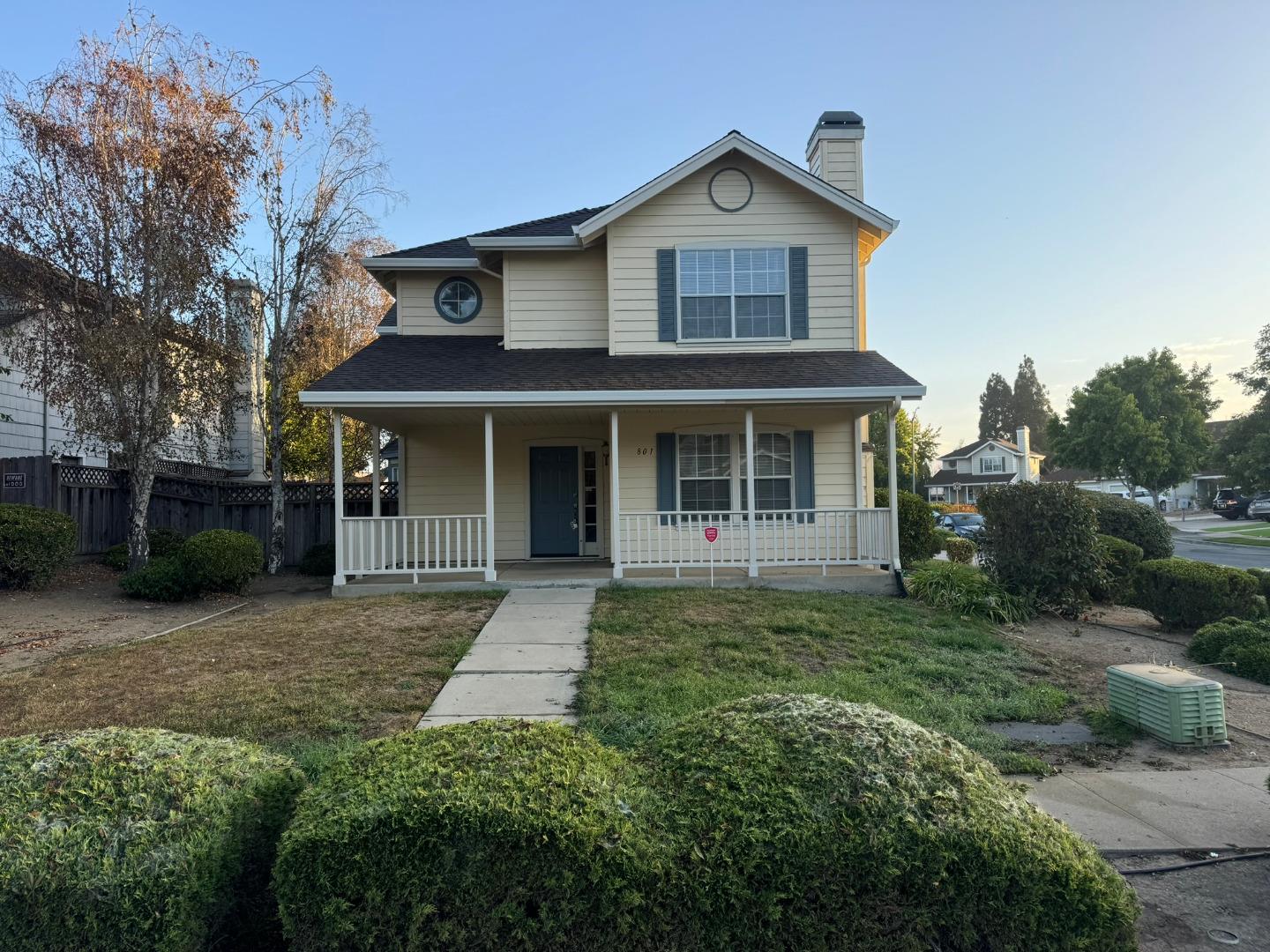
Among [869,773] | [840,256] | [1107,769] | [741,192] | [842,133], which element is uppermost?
[842,133]

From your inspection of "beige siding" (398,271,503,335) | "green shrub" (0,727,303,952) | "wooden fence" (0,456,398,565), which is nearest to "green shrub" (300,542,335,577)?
"wooden fence" (0,456,398,565)

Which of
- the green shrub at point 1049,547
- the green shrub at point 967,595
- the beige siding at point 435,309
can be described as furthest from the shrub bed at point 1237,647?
the beige siding at point 435,309

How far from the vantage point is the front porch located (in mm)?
10945

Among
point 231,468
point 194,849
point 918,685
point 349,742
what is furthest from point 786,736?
point 231,468

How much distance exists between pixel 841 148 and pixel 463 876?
14.0 m

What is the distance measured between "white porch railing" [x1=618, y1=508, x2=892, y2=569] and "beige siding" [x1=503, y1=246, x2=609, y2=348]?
3.36 meters

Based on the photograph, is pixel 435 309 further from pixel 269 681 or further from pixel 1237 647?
pixel 1237 647

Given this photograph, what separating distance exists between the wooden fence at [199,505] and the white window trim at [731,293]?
289 inches

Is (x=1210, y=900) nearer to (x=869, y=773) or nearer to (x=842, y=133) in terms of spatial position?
(x=869, y=773)

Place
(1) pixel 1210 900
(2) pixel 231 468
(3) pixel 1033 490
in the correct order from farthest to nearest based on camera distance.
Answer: (2) pixel 231 468
(3) pixel 1033 490
(1) pixel 1210 900

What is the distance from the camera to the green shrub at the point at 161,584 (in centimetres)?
1060

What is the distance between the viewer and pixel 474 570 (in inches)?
444

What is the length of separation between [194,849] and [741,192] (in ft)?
39.1

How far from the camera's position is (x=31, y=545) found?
10.5 meters
